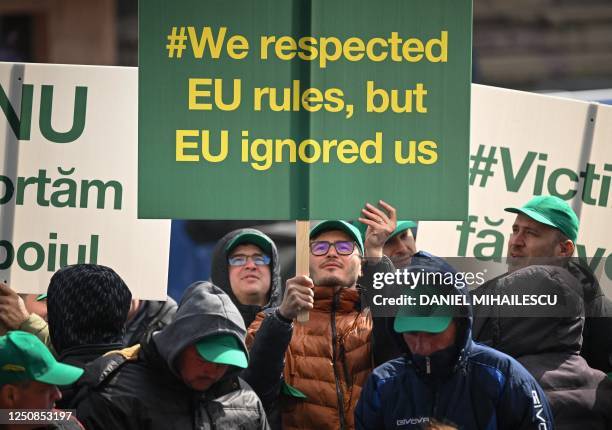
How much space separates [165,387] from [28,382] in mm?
514

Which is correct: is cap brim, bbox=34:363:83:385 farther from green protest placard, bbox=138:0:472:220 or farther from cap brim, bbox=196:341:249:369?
green protest placard, bbox=138:0:472:220

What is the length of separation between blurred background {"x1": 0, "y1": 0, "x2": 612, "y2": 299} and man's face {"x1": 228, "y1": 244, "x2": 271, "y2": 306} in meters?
6.80

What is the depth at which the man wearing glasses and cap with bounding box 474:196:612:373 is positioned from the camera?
671 centimetres

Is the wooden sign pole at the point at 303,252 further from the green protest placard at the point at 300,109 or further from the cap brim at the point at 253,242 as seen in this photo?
the cap brim at the point at 253,242

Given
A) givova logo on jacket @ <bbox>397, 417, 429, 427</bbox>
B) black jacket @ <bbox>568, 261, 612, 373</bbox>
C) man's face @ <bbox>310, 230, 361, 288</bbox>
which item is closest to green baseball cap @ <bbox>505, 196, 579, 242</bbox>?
black jacket @ <bbox>568, 261, 612, 373</bbox>

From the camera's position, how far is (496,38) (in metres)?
15.6

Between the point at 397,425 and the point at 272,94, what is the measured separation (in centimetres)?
132

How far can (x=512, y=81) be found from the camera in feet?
50.2

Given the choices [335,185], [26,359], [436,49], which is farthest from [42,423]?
[436,49]

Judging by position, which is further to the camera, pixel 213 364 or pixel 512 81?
pixel 512 81

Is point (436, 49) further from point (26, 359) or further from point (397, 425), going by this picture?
point (26, 359)

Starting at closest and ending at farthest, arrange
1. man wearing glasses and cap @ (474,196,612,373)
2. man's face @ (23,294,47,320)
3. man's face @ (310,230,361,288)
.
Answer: man wearing glasses and cap @ (474,196,612,373)
man's face @ (310,230,361,288)
man's face @ (23,294,47,320)

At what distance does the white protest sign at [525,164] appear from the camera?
7715 mm

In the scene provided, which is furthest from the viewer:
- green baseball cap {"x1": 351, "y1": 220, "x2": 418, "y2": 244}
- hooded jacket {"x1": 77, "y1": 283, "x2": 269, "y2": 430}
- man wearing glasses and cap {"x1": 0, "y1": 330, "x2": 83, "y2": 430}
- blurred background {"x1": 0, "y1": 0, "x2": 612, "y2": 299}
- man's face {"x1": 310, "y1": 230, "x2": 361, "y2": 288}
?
blurred background {"x1": 0, "y1": 0, "x2": 612, "y2": 299}
